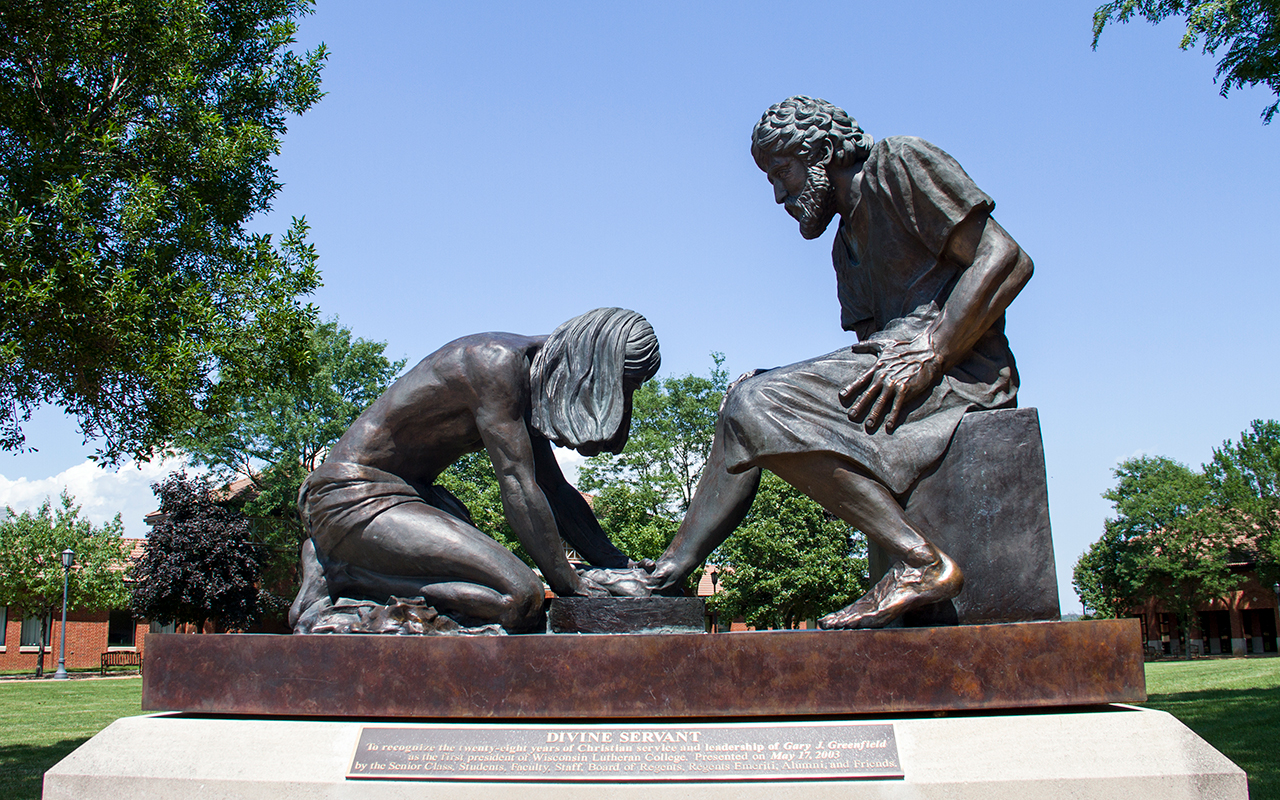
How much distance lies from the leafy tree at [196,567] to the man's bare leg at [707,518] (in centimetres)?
2849

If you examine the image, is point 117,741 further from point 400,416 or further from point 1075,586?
point 1075,586

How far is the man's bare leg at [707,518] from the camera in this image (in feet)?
12.9

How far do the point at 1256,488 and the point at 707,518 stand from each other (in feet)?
178

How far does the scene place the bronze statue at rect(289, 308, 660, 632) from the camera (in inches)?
154

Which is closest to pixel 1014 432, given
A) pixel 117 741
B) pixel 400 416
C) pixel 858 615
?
pixel 858 615

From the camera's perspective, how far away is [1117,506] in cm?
4900

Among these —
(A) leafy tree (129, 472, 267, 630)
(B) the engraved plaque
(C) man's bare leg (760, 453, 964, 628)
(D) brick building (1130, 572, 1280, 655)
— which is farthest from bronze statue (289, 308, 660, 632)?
(D) brick building (1130, 572, 1280, 655)

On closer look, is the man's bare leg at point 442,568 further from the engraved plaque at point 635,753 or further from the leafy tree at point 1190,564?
the leafy tree at point 1190,564

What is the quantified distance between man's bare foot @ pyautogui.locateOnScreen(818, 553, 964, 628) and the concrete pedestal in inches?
13.3

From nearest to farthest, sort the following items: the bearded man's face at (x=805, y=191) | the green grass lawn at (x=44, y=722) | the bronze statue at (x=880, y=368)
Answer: the bronze statue at (x=880, y=368)
the bearded man's face at (x=805, y=191)
the green grass lawn at (x=44, y=722)

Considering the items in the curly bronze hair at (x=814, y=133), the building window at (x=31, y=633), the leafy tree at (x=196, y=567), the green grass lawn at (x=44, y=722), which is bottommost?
the building window at (x=31, y=633)

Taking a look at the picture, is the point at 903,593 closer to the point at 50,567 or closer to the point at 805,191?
the point at 805,191

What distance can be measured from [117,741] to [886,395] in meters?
3.05

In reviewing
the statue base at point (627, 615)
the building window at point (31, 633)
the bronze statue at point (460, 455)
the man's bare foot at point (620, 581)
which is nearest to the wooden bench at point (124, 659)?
the building window at point (31, 633)
